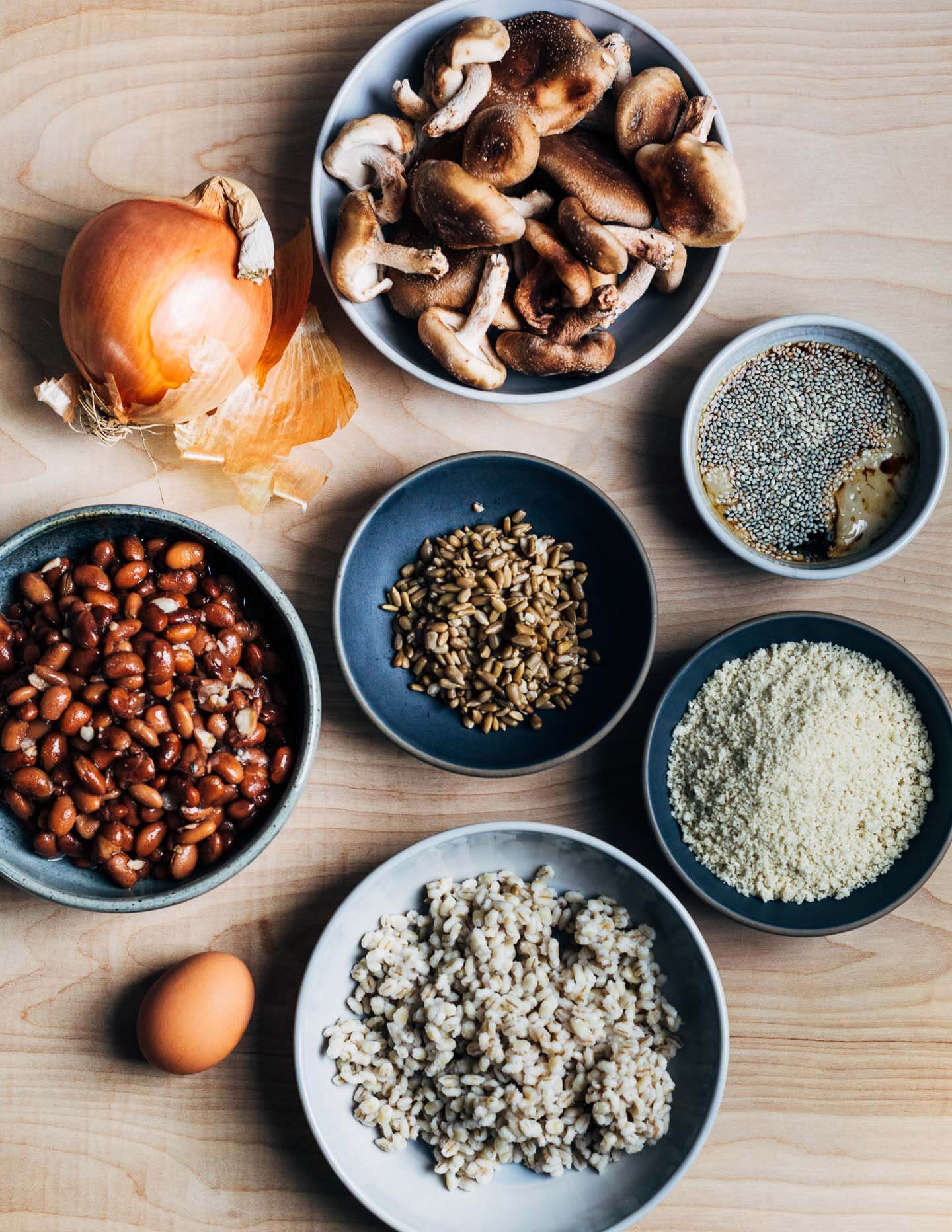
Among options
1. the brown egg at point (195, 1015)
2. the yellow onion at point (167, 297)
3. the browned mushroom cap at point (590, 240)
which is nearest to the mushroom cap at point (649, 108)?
Answer: the browned mushroom cap at point (590, 240)

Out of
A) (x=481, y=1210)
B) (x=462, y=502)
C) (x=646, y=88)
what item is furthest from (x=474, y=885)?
(x=646, y=88)

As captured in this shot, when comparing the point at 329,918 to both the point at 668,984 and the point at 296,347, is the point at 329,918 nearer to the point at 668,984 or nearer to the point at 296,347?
the point at 668,984

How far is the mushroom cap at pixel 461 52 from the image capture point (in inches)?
41.7

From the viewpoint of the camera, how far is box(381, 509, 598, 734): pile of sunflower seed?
1.18 m

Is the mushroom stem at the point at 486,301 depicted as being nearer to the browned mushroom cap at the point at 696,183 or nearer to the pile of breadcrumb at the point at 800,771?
the browned mushroom cap at the point at 696,183

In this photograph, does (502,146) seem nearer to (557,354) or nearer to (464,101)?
(464,101)

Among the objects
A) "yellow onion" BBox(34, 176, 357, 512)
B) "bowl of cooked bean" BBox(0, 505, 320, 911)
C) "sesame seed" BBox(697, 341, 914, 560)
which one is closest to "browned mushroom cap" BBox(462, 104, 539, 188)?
"yellow onion" BBox(34, 176, 357, 512)

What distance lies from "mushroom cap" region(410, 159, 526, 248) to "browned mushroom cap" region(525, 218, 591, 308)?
0.03 m

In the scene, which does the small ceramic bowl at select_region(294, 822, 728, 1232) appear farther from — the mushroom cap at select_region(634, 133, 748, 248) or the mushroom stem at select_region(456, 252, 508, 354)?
the mushroom cap at select_region(634, 133, 748, 248)

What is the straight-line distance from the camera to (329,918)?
46.6 inches

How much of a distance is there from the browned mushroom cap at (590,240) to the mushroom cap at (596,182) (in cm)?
2

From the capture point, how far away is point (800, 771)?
1.12 meters

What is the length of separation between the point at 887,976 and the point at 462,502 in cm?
87

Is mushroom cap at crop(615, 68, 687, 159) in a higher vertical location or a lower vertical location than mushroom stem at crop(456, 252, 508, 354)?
higher
